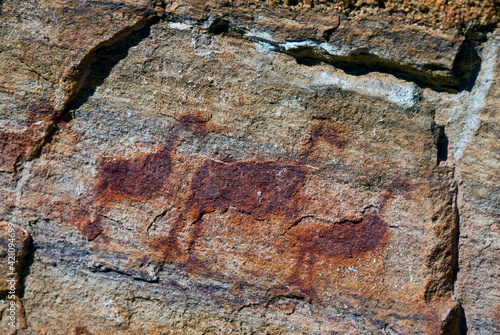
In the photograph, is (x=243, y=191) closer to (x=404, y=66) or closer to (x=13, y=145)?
(x=404, y=66)

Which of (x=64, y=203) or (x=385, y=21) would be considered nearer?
(x=385, y=21)

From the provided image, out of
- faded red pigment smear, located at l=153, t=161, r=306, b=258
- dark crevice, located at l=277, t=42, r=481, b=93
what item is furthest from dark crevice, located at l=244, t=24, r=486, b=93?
faded red pigment smear, located at l=153, t=161, r=306, b=258

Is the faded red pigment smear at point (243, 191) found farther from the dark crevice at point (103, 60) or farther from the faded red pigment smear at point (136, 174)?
the dark crevice at point (103, 60)

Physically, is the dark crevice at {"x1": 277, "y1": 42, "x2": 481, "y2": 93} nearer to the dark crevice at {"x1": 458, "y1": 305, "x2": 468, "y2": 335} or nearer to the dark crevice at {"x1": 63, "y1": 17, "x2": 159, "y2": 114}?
the dark crevice at {"x1": 63, "y1": 17, "x2": 159, "y2": 114}

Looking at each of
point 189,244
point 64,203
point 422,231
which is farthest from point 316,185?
point 64,203

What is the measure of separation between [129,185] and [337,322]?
0.90 metres

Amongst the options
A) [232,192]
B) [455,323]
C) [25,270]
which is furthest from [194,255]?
[455,323]

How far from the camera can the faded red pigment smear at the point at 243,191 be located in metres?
1.37

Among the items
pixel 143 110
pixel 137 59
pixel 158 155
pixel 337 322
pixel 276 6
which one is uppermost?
pixel 276 6

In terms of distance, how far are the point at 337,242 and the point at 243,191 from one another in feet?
1.26

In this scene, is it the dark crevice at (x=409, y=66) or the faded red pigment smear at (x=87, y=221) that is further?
the faded red pigment smear at (x=87, y=221)

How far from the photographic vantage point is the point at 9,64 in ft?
4.41

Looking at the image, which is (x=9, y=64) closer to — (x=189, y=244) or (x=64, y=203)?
(x=64, y=203)

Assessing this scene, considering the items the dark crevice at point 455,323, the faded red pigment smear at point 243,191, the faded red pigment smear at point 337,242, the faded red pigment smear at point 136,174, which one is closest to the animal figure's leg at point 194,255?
the faded red pigment smear at point 243,191
